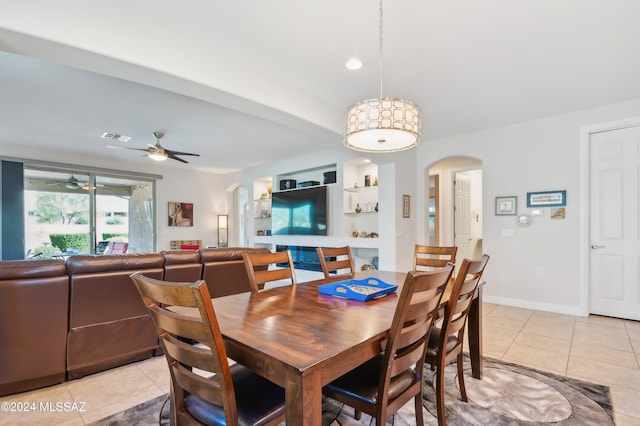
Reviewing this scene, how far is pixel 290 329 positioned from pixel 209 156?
6030 mm

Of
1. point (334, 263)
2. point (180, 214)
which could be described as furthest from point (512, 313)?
point (180, 214)

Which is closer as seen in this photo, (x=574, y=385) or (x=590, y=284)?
(x=574, y=385)

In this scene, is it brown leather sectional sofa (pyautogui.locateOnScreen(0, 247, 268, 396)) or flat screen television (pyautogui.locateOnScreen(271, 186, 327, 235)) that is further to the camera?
flat screen television (pyautogui.locateOnScreen(271, 186, 327, 235))

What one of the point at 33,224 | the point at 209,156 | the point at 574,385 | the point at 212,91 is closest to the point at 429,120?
the point at 212,91

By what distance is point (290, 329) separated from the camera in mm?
1236

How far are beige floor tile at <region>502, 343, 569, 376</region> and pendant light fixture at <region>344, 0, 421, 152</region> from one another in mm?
2061

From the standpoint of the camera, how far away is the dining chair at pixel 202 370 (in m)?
0.99

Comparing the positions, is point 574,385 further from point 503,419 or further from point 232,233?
point 232,233

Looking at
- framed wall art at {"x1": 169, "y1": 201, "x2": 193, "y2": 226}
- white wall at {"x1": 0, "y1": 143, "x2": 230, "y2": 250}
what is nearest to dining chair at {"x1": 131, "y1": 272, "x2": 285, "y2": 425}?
white wall at {"x1": 0, "y1": 143, "x2": 230, "y2": 250}

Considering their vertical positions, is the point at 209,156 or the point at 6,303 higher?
the point at 209,156

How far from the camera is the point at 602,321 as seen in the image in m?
3.70

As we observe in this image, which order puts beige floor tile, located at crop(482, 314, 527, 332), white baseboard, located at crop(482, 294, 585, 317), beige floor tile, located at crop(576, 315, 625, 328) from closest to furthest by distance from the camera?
1. beige floor tile, located at crop(482, 314, 527, 332)
2. beige floor tile, located at crop(576, 315, 625, 328)
3. white baseboard, located at crop(482, 294, 585, 317)

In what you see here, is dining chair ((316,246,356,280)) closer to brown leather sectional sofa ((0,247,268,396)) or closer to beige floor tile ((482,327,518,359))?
brown leather sectional sofa ((0,247,268,396))

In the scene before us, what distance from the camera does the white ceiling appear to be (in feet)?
6.70
